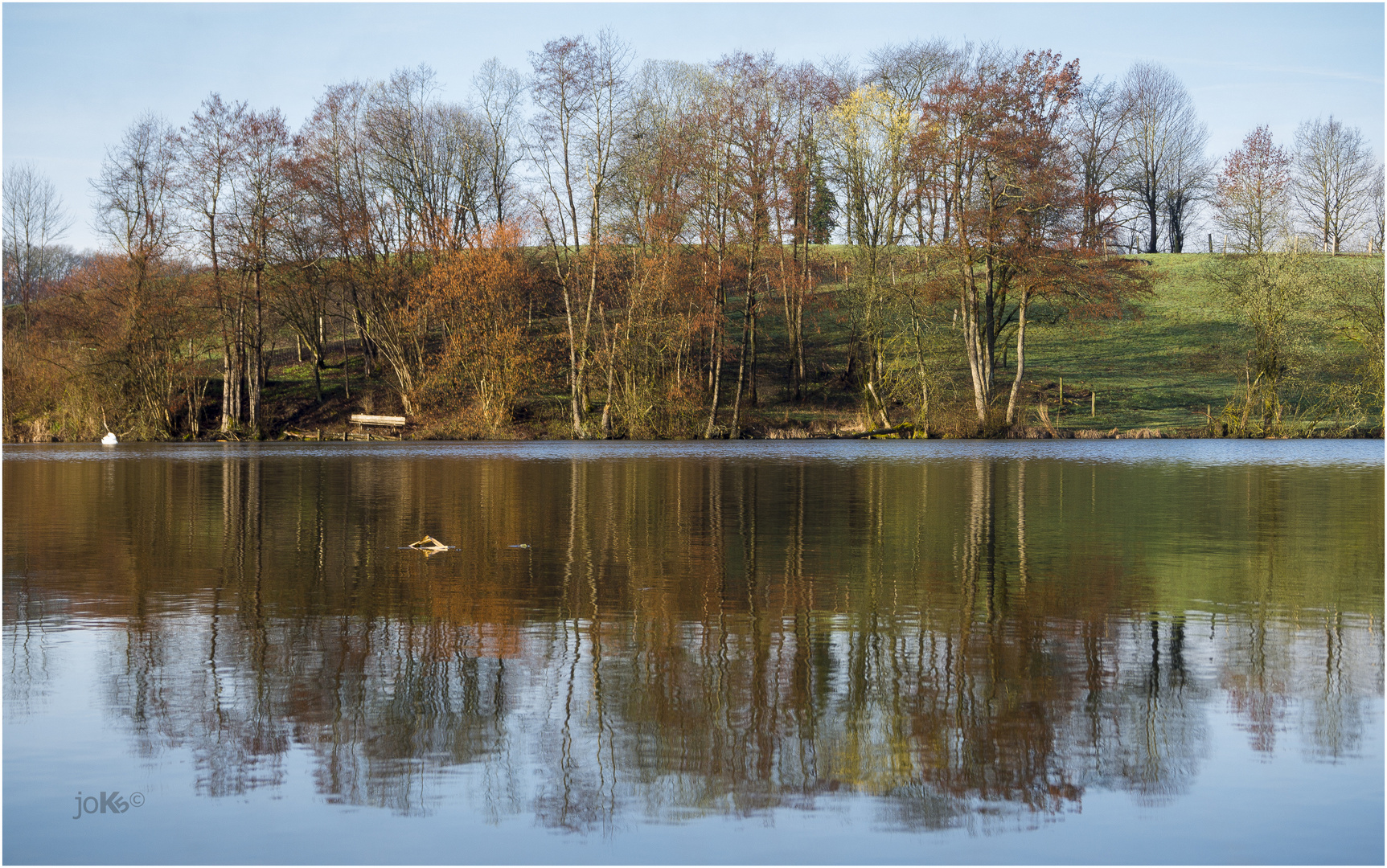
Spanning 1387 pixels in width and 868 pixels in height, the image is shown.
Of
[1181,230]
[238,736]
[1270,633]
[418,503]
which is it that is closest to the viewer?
[238,736]

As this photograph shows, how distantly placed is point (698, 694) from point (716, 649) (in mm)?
1149

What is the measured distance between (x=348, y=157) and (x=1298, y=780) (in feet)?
190

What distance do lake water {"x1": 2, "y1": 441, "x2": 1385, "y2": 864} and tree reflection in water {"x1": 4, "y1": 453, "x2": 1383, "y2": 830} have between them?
0.04 metres

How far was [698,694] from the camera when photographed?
6.52m

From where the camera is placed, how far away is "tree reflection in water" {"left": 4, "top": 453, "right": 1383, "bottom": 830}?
17.4 ft

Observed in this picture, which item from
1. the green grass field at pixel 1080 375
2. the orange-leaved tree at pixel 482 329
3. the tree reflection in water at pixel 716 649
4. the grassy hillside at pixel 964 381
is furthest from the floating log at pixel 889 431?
the tree reflection in water at pixel 716 649

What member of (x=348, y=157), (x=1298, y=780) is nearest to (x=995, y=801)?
(x=1298, y=780)

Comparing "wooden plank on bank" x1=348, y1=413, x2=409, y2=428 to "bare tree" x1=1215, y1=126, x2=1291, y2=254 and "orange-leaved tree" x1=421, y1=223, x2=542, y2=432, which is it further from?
"bare tree" x1=1215, y1=126, x2=1291, y2=254

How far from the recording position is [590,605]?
930cm

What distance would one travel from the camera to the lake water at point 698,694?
15.4 ft

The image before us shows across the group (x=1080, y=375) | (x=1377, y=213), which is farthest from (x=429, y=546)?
(x=1377, y=213)

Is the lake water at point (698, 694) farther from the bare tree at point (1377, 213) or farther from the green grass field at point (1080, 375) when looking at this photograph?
the bare tree at point (1377, 213)

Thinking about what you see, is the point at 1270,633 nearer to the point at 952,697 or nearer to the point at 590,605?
the point at 952,697

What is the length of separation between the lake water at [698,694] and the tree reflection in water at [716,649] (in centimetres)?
4
